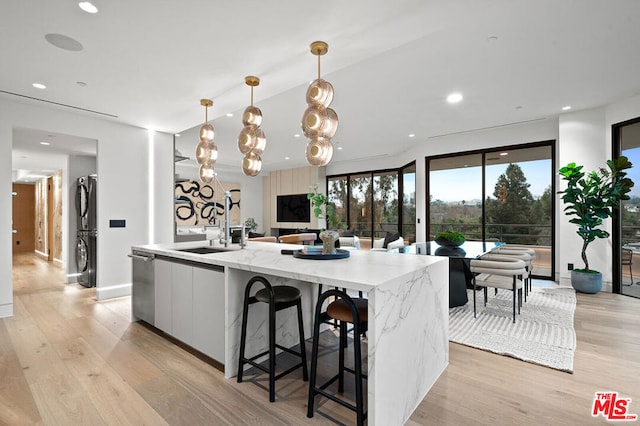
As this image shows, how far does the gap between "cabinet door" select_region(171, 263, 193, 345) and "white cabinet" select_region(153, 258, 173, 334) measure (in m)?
0.08

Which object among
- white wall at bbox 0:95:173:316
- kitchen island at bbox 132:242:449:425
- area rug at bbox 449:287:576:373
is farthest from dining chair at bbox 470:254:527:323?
white wall at bbox 0:95:173:316

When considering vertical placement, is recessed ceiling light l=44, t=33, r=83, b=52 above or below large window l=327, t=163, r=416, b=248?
above

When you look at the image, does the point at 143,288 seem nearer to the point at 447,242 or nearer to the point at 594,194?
the point at 447,242

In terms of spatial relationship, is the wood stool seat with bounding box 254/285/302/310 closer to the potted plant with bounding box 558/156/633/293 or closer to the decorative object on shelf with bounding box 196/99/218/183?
the decorative object on shelf with bounding box 196/99/218/183

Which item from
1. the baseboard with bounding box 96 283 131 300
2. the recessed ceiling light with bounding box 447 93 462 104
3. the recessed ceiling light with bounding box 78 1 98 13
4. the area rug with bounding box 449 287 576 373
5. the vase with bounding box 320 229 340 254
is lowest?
the area rug with bounding box 449 287 576 373

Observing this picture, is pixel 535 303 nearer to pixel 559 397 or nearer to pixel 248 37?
pixel 559 397

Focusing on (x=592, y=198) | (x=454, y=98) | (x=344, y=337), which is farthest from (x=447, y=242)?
(x=344, y=337)

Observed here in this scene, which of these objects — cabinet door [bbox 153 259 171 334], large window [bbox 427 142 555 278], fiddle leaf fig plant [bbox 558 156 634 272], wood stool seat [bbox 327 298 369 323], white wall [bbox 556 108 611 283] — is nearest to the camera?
wood stool seat [bbox 327 298 369 323]

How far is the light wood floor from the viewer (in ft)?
5.89

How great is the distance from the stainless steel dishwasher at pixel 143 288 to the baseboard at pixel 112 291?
4.51ft

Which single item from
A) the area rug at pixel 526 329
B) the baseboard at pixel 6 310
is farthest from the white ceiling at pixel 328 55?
the area rug at pixel 526 329

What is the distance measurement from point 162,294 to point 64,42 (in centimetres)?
223

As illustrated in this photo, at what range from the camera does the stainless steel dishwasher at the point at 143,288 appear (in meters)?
3.07

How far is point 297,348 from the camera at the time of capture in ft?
8.77
